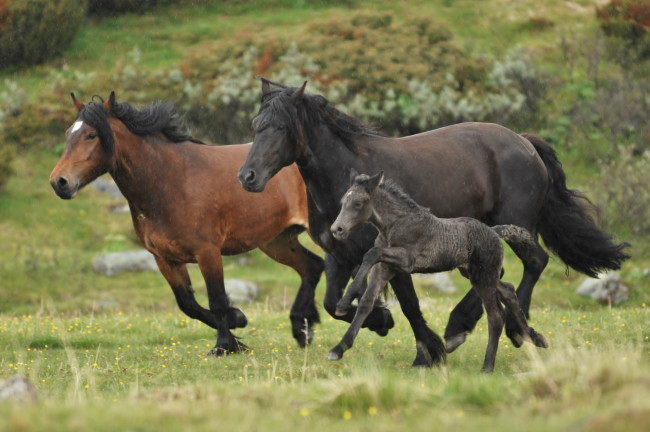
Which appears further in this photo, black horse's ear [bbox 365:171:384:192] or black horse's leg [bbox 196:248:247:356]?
black horse's leg [bbox 196:248:247:356]

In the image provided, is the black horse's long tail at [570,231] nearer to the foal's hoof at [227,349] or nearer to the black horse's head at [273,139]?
the black horse's head at [273,139]

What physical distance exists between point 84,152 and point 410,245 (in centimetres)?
398

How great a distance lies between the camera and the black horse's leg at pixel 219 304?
1055 centimetres

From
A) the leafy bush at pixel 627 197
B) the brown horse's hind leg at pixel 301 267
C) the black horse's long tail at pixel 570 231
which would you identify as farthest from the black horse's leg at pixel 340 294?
the leafy bush at pixel 627 197

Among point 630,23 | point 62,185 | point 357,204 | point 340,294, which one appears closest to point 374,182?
point 357,204

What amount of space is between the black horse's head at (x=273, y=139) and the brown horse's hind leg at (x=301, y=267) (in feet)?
Result: 11.2

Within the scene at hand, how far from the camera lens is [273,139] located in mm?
8391

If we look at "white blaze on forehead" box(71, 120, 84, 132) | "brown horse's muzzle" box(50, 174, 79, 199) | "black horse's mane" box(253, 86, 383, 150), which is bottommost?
"brown horse's muzzle" box(50, 174, 79, 199)

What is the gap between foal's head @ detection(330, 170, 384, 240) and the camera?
24.4 feet

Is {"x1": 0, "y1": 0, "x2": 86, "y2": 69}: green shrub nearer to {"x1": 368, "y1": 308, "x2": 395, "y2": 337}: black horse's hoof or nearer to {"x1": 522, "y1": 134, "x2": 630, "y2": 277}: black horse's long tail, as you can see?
{"x1": 522, "y1": 134, "x2": 630, "y2": 277}: black horse's long tail

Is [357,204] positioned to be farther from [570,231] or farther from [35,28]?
[35,28]

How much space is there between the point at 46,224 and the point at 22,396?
17685 millimetres

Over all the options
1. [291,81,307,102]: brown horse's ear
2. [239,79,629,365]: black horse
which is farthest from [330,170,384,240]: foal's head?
[291,81,307,102]: brown horse's ear

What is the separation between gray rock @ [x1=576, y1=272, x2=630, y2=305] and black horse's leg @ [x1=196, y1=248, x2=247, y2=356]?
11.2 meters
